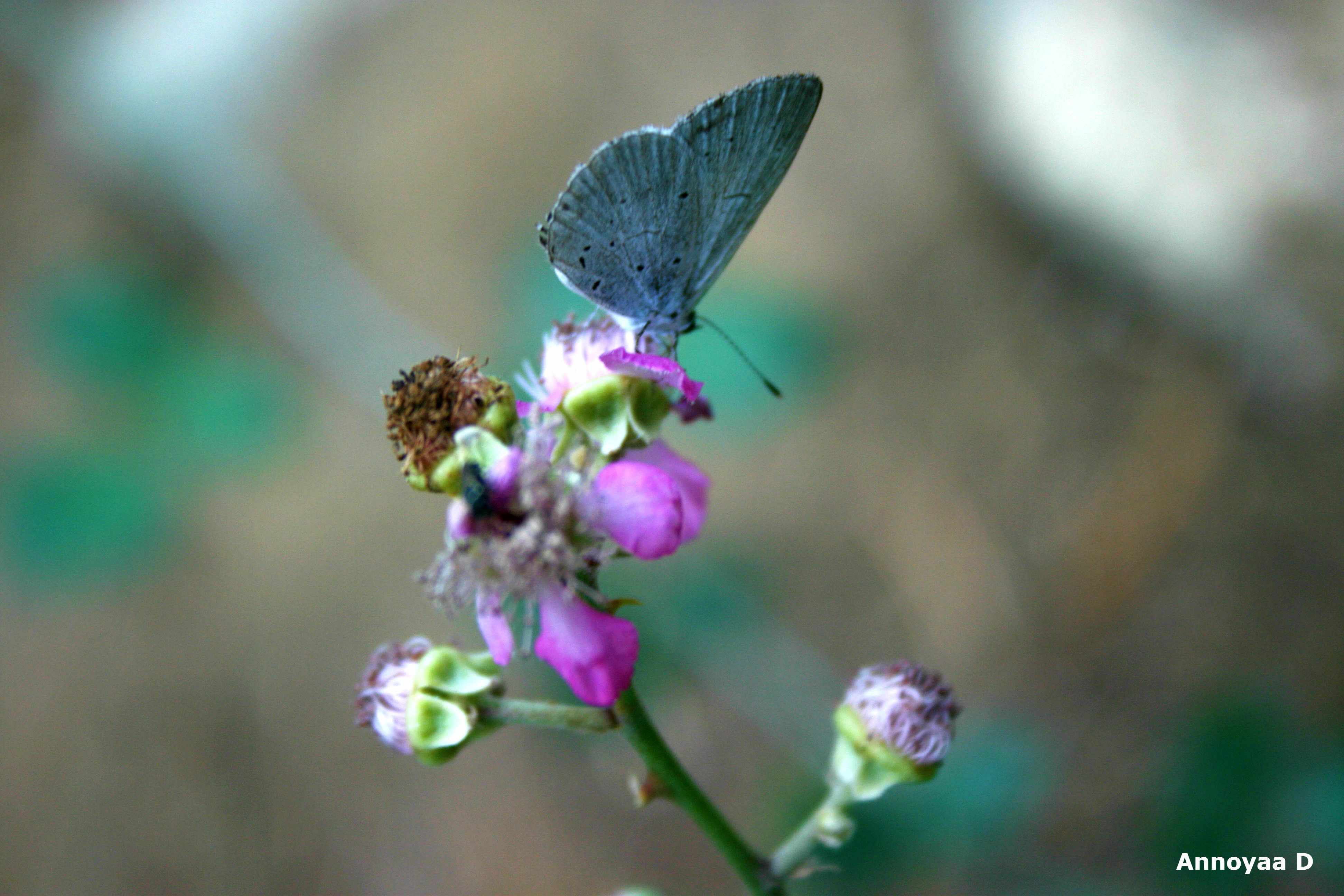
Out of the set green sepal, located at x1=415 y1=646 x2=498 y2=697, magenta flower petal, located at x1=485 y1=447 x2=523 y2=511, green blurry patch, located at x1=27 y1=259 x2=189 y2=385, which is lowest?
green sepal, located at x1=415 y1=646 x2=498 y2=697

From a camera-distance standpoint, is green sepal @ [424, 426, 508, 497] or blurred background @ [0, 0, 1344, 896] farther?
blurred background @ [0, 0, 1344, 896]

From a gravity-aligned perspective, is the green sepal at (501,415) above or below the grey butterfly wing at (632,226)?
below

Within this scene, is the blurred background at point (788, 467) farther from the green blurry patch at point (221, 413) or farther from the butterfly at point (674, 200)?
the butterfly at point (674, 200)

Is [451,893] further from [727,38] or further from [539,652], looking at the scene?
[727,38]

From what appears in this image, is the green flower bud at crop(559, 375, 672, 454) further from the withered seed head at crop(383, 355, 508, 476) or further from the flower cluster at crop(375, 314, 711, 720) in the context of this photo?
the withered seed head at crop(383, 355, 508, 476)

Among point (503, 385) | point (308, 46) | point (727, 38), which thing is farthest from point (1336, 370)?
point (308, 46)

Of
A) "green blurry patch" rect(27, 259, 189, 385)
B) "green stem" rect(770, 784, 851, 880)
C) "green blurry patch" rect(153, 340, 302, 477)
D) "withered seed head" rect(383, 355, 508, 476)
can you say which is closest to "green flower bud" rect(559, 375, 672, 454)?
"withered seed head" rect(383, 355, 508, 476)

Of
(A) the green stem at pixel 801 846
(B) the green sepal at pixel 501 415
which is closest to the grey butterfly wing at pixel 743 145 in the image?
(B) the green sepal at pixel 501 415
